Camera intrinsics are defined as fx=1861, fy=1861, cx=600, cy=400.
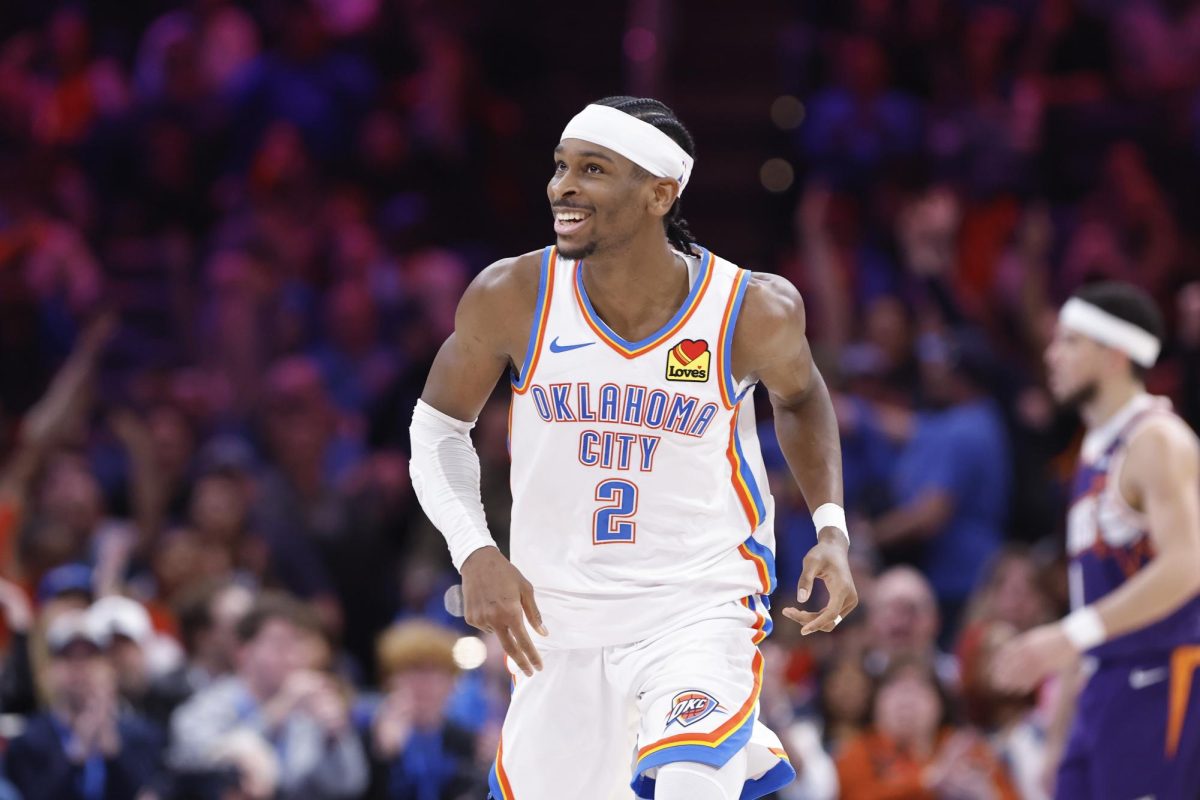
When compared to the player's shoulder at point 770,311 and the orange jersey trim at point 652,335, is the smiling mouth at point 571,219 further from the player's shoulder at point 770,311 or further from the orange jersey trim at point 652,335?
the player's shoulder at point 770,311

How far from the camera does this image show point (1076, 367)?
299 inches

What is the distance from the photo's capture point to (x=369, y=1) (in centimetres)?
1425

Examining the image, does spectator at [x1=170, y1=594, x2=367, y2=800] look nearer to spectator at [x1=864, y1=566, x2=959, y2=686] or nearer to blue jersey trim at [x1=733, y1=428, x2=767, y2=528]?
spectator at [x1=864, y1=566, x2=959, y2=686]

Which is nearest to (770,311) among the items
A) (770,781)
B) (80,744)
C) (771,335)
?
(771,335)

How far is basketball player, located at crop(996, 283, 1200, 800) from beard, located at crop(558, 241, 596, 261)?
2.57 meters

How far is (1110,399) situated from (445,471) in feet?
10.7

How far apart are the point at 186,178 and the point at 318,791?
5738mm

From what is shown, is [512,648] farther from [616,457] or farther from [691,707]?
[616,457]

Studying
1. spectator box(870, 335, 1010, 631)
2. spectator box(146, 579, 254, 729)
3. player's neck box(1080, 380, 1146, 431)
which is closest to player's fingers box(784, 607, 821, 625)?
player's neck box(1080, 380, 1146, 431)

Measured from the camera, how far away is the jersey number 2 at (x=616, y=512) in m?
5.36

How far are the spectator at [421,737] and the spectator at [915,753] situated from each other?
1.84 meters

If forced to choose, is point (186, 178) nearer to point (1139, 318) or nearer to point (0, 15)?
point (0, 15)

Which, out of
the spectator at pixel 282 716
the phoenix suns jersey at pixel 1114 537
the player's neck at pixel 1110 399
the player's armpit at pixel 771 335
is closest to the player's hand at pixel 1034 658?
the phoenix suns jersey at pixel 1114 537

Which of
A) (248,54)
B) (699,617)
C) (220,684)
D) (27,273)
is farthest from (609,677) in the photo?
(248,54)
